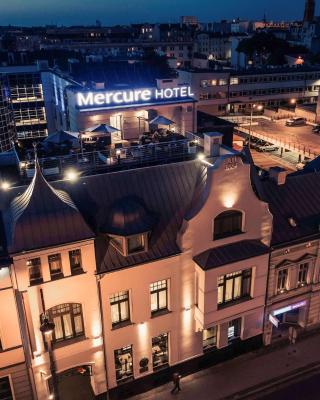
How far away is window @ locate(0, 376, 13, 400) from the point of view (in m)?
26.2

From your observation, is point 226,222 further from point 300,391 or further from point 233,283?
point 300,391

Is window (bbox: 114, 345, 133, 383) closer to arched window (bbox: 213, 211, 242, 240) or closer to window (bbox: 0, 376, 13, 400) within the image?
window (bbox: 0, 376, 13, 400)

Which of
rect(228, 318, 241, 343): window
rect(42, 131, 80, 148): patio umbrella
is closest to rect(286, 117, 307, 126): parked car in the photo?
rect(42, 131, 80, 148): patio umbrella

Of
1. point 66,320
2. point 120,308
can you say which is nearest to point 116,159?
point 120,308

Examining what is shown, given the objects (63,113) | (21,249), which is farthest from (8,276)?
(63,113)

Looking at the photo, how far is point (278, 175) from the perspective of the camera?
1357 inches

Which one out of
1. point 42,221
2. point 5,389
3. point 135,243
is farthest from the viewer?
point 135,243

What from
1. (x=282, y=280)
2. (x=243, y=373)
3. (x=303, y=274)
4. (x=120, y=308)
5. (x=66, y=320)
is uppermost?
(x=66, y=320)

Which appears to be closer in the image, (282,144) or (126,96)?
(126,96)

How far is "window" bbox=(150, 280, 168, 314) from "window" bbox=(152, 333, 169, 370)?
2.30m

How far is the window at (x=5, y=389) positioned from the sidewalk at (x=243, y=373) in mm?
8680

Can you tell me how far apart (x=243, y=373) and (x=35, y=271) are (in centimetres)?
1812

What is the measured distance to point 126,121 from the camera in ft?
177

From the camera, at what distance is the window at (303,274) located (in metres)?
33.8
